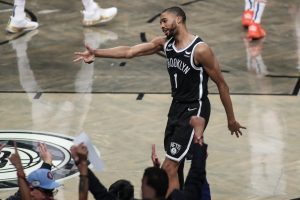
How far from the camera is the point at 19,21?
16.4m

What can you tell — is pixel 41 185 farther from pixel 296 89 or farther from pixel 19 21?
pixel 19 21

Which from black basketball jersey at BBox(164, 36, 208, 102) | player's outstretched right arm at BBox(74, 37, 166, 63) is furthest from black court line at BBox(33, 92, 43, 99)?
black basketball jersey at BBox(164, 36, 208, 102)

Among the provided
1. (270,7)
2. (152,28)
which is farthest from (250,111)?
(270,7)

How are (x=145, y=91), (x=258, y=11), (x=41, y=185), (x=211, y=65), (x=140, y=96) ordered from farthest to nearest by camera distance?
(x=258, y=11) → (x=145, y=91) → (x=140, y=96) → (x=211, y=65) → (x=41, y=185)

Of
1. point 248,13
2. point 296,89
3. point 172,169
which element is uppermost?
point 248,13

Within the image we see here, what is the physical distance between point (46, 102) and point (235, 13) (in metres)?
5.27

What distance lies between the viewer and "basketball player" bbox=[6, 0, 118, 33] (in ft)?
53.9

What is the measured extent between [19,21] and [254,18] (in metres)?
3.68

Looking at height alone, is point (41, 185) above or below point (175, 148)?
above

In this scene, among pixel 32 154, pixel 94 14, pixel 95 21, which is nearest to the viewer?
pixel 32 154

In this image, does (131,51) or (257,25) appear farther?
(257,25)

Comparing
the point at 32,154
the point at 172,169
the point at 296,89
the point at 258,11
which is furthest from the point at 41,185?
the point at 258,11

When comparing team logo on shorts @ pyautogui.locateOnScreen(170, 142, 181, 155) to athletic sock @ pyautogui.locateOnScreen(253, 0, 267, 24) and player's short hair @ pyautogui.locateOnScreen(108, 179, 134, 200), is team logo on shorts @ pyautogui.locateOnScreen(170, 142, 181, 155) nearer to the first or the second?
player's short hair @ pyautogui.locateOnScreen(108, 179, 134, 200)

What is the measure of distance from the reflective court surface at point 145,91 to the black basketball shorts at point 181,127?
1.03 metres
